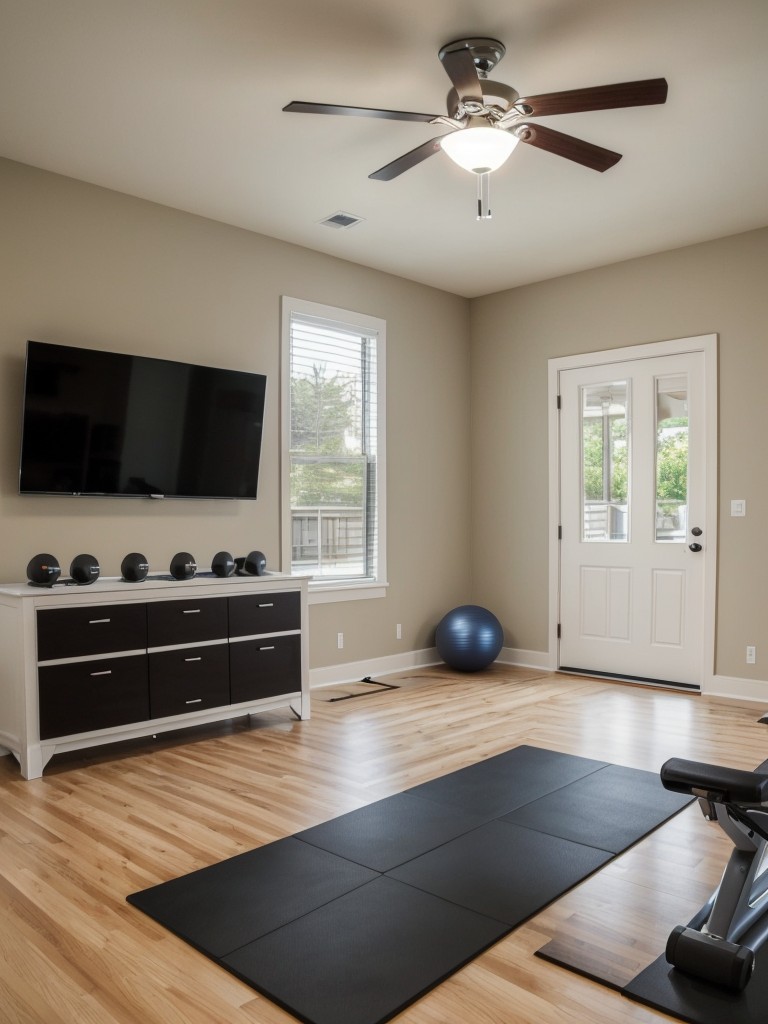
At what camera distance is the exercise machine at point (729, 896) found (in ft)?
6.50

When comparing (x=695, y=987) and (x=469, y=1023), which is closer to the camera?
(x=469, y=1023)

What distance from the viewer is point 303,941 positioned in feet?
7.24

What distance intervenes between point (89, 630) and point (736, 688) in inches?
159

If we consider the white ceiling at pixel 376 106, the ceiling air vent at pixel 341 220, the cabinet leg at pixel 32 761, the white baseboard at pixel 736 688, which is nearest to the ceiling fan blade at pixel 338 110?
the white ceiling at pixel 376 106

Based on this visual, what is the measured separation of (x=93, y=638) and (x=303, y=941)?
202 cm

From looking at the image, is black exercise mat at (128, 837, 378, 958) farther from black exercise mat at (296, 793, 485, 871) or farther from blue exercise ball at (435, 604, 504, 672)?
blue exercise ball at (435, 604, 504, 672)

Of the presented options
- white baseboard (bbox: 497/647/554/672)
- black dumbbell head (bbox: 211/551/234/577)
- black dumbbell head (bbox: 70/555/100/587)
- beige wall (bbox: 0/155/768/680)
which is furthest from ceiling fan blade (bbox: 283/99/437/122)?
white baseboard (bbox: 497/647/554/672)

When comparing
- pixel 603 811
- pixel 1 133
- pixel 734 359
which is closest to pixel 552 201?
pixel 734 359

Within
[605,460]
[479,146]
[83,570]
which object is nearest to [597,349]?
[605,460]

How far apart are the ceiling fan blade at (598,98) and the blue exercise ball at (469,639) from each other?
150 inches

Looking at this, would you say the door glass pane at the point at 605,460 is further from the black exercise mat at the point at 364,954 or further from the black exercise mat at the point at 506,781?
the black exercise mat at the point at 364,954

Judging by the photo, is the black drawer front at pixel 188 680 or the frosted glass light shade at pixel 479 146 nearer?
the frosted glass light shade at pixel 479 146

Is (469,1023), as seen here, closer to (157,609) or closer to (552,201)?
(157,609)

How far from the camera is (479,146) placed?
3.18 meters
